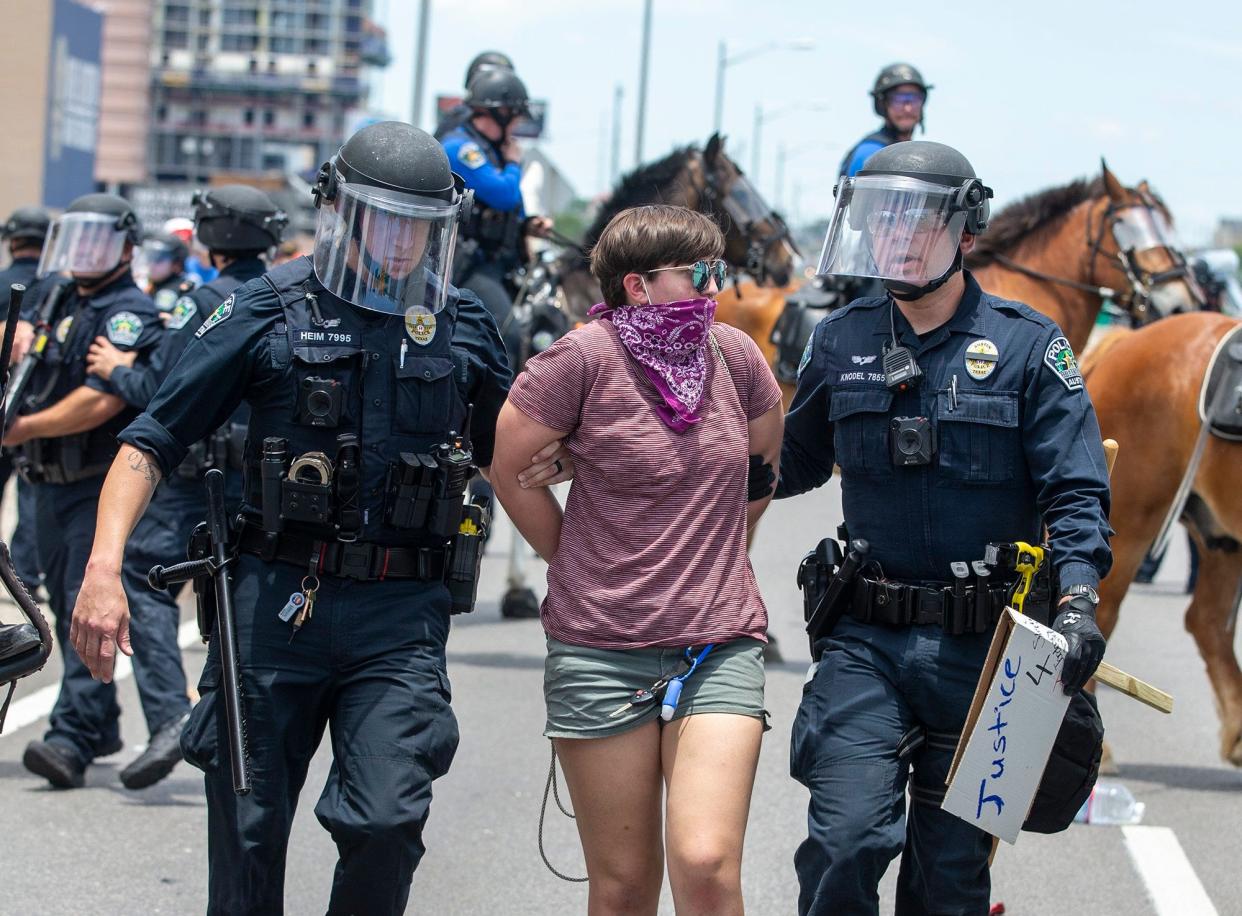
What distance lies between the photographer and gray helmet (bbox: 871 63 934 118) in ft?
29.9

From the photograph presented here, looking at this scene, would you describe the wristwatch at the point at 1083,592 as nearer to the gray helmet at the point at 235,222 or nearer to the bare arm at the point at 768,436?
the bare arm at the point at 768,436

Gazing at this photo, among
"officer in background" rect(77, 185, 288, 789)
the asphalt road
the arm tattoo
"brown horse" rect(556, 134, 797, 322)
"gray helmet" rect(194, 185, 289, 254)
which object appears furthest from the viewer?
"brown horse" rect(556, 134, 797, 322)

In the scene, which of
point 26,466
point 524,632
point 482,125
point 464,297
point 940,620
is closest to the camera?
point 940,620

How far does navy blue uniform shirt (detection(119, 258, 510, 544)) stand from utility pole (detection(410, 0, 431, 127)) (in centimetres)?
1693

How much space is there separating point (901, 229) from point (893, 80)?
5.14 m

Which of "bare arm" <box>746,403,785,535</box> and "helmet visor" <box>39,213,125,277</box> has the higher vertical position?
"helmet visor" <box>39,213,125,277</box>

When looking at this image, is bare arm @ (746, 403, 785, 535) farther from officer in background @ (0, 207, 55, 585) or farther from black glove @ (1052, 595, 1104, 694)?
officer in background @ (0, 207, 55, 585)

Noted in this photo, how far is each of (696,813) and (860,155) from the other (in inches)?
222

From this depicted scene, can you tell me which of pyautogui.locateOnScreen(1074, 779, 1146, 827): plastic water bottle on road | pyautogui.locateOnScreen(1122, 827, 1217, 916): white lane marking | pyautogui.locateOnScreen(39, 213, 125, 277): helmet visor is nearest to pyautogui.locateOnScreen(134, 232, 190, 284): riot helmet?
pyautogui.locateOnScreen(39, 213, 125, 277): helmet visor

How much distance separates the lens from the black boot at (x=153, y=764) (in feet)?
21.3

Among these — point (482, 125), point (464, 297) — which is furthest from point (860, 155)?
point (464, 297)

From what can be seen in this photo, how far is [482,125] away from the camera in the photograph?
928 cm

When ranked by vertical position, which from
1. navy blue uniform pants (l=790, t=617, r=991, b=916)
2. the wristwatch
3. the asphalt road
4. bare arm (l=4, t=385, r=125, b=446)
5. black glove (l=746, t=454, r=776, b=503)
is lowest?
the asphalt road

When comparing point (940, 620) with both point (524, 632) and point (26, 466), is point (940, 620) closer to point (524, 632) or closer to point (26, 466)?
point (26, 466)
